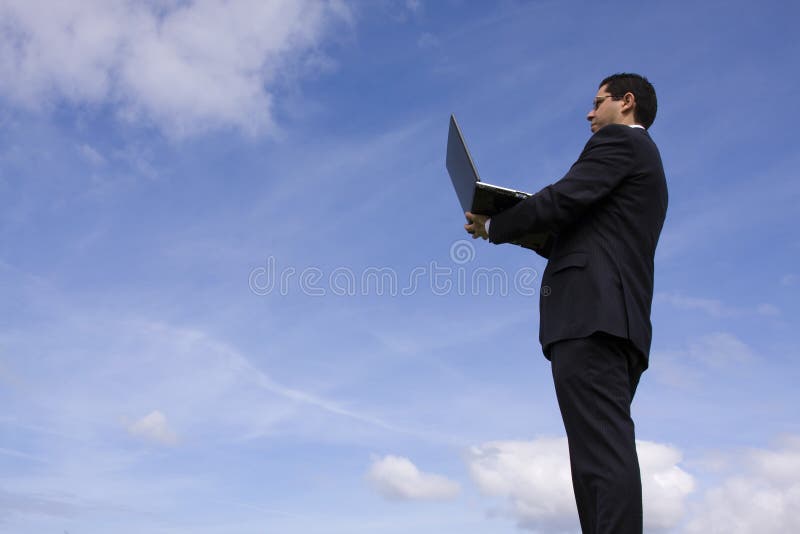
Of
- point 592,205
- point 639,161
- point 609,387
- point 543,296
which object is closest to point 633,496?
point 609,387

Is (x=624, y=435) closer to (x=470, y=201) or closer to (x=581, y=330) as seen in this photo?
(x=581, y=330)

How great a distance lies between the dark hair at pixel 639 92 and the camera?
4.52 metres

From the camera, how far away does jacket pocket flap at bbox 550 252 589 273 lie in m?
4.01

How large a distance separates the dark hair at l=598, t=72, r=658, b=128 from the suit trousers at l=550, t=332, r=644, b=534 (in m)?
1.48

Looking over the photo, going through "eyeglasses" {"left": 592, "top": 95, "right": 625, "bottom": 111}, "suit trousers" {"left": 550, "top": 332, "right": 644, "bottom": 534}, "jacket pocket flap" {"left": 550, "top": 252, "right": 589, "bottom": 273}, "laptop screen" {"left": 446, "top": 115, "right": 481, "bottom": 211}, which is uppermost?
"eyeglasses" {"left": 592, "top": 95, "right": 625, "bottom": 111}

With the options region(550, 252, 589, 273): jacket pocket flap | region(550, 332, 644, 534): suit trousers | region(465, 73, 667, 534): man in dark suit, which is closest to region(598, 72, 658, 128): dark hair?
region(465, 73, 667, 534): man in dark suit

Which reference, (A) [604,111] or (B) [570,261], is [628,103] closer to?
(A) [604,111]

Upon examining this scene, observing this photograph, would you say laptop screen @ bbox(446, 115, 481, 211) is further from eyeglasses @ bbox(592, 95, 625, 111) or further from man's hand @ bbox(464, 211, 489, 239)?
eyeglasses @ bbox(592, 95, 625, 111)

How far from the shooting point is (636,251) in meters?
4.11

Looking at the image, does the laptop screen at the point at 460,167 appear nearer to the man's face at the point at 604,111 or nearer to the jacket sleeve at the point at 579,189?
the jacket sleeve at the point at 579,189

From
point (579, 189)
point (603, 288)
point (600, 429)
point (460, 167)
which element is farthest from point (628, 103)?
point (600, 429)

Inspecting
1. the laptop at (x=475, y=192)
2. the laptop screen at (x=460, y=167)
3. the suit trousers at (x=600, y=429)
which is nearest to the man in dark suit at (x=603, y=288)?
the suit trousers at (x=600, y=429)

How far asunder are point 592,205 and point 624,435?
1236 millimetres

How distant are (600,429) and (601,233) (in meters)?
1.05
